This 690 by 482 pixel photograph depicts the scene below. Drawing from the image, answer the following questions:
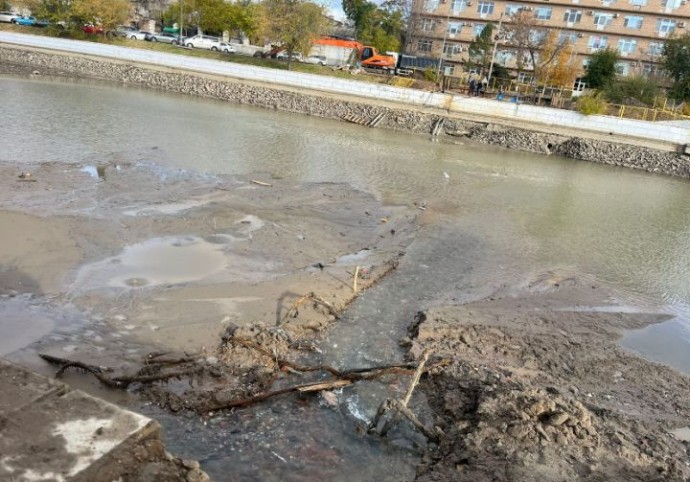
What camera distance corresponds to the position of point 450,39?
210ft

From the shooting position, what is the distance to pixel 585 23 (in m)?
58.8

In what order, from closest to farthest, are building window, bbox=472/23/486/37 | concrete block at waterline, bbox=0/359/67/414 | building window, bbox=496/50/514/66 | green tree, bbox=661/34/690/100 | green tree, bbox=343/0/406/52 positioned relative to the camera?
concrete block at waterline, bbox=0/359/67/414
green tree, bbox=661/34/690/100
building window, bbox=496/50/514/66
building window, bbox=472/23/486/37
green tree, bbox=343/0/406/52

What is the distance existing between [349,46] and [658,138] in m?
33.0

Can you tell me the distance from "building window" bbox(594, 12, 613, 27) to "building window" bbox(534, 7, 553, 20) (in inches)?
189

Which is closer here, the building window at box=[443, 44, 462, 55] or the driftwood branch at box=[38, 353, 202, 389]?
the driftwood branch at box=[38, 353, 202, 389]

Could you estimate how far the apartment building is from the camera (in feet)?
187

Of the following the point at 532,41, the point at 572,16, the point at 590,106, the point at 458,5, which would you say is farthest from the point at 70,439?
the point at 458,5

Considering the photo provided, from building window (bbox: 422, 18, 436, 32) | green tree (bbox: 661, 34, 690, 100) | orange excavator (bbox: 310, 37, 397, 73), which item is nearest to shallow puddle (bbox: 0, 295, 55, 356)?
orange excavator (bbox: 310, 37, 397, 73)

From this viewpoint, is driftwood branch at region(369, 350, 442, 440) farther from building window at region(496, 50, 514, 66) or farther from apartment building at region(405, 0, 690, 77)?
building window at region(496, 50, 514, 66)

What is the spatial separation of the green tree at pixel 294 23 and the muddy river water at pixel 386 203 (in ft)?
43.4

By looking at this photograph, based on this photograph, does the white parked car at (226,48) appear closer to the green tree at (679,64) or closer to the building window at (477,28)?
the building window at (477,28)

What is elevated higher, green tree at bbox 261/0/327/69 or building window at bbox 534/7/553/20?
building window at bbox 534/7/553/20

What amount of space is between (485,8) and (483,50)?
29.1 feet

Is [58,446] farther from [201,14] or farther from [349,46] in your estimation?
[201,14]
